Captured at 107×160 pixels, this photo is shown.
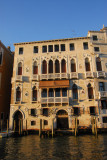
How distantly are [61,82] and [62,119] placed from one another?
20.2 ft

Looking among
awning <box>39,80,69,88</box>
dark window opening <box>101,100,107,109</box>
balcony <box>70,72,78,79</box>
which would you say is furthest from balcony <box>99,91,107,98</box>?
awning <box>39,80,69,88</box>

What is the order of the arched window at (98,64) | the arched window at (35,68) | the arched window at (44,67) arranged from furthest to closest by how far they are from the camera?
the arched window at (35,68) < the arched window at (44,67) < the arched window at (98,64)

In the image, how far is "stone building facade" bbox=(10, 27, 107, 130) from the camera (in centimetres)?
2136

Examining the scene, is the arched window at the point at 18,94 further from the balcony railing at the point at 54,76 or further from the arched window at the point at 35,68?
the balcony railing at the point at 54,76

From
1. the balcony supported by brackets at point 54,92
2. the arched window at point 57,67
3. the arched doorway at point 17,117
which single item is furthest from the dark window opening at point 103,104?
the arched doorway at point 17,117

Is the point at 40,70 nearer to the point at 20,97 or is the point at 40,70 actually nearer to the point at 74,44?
the point at 20,97

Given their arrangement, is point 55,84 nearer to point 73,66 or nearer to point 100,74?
point 73,66

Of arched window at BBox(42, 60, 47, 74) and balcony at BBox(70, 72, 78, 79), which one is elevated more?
arched window at BBox(42, 60, 47, 74)

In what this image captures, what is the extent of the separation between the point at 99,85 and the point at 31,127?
13450 mm

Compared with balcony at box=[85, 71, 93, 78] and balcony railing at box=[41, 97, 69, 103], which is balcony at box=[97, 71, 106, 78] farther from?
balcony railing at box=[41, 97, 69, 103]

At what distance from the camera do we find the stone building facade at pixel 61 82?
70.1 feet

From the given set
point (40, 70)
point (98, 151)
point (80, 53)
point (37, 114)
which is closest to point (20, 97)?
point (37, 114)

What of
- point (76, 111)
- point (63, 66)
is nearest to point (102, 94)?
point (76, 111)

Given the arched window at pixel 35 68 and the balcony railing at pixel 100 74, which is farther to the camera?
the arched window at pixel 35 68
